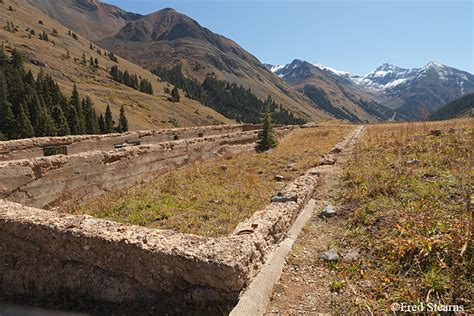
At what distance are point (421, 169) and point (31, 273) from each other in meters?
10.8

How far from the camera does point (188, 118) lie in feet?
417

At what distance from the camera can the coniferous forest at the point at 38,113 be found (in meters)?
50.1

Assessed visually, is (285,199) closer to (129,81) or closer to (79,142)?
Result: (79,142)

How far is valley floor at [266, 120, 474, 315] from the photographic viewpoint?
13.7 ft

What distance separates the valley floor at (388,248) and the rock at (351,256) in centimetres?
2

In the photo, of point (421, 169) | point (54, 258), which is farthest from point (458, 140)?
point (54, 258)

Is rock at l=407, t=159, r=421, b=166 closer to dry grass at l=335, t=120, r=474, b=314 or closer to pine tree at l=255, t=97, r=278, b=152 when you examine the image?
dry grass at l=335, t=120, r=474, b=314

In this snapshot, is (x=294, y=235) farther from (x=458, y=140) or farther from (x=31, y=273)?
(x=458, y=140)

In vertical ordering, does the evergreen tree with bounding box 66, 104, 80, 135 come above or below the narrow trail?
above

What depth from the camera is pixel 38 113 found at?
54906 mm

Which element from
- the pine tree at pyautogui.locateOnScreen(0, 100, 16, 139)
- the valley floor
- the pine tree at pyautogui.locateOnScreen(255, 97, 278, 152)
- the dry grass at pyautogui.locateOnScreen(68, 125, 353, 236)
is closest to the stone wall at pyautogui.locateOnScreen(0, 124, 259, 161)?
the dry grass at pyautogui.locateOnScreen(68, 125, 353, 236)
